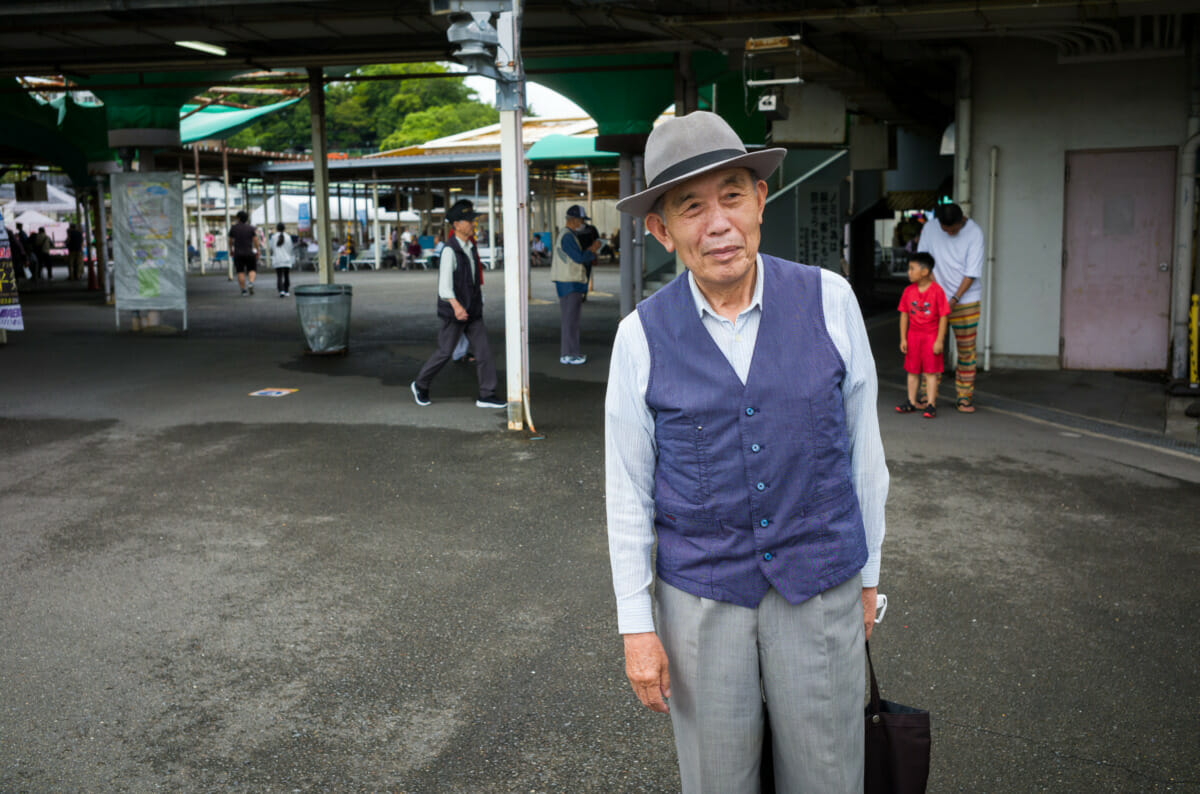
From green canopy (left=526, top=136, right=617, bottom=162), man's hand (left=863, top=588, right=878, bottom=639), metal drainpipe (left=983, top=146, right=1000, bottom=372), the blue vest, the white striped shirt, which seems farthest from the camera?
green canopy (left=526, top=136, right=617, bottom=162)

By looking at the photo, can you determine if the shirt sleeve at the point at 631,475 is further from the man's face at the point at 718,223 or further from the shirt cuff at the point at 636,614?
the man's face at the point at 718,223

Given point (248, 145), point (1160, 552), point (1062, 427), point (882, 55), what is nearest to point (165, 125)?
point (882, 55)

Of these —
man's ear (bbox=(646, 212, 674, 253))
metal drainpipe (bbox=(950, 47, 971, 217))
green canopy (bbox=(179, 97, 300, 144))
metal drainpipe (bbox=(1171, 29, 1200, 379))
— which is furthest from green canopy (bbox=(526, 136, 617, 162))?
man's ear (bbox=(646, 212, 674, 253))

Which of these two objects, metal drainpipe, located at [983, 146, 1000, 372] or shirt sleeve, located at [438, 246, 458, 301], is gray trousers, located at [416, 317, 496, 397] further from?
metal drainpipe, located at [983, 146, 1000, 372]

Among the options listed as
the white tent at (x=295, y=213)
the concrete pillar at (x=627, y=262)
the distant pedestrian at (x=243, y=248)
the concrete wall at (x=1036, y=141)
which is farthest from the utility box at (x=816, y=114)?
the white tent at (x=295, y=213)

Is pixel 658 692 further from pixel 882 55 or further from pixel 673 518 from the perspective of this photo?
pixel 882 55

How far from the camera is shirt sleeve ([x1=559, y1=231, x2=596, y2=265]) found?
1341 cm

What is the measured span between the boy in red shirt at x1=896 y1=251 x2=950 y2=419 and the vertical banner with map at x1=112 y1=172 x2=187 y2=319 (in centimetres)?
1109

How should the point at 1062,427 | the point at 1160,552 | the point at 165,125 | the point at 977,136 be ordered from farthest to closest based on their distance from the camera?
the point at 165,125 → the point at 977,136 → the point at 1062,427 → the point at 1160,552

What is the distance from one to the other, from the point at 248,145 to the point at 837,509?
269ft

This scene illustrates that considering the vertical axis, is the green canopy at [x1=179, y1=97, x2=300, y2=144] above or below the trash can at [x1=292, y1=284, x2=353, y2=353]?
above

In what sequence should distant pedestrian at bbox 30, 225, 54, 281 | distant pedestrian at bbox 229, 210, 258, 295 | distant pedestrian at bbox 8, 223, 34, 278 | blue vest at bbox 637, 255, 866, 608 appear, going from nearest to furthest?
blue vest at bbox 637, 255, 866, 608, distant pedestrian at bbox 229, 210, 258, 295, distant pedestrian at bbox 8, 223, 34, 278, distant pedestrian at bbox 30, 225, 54, 281

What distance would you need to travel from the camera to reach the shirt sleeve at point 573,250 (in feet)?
44.0

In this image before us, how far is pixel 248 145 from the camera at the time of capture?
77.8 metres
